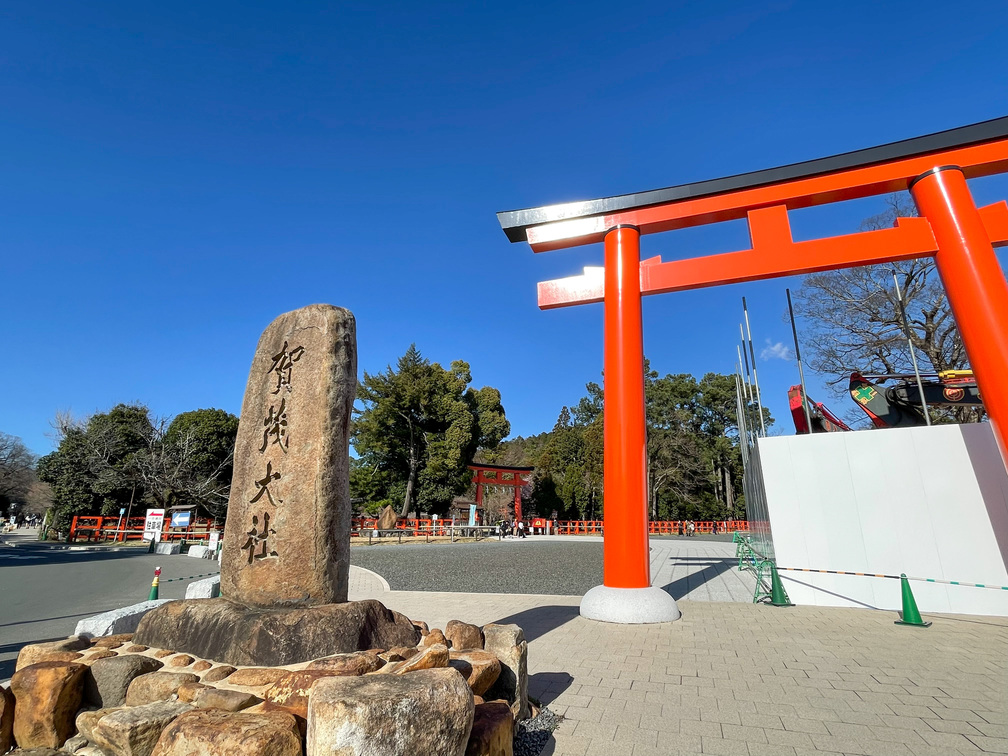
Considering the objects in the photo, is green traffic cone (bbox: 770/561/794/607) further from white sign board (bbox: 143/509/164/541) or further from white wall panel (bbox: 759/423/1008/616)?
white sign board (bbox: 143/509/164/541)

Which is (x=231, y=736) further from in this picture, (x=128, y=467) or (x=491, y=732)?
(x=128, y=467)

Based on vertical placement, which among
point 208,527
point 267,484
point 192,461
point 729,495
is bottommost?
point 208,527

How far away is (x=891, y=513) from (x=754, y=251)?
4.04 m

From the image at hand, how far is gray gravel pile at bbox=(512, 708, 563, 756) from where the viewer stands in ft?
8.89

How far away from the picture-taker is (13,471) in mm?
31750

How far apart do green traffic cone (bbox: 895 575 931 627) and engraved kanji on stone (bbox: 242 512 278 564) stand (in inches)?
264

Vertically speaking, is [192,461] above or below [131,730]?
above

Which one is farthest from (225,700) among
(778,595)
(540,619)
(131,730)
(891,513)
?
(891,513)

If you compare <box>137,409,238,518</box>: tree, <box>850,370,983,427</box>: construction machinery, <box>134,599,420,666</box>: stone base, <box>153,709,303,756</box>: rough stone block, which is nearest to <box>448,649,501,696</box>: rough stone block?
<box>134,599,420,666</box>: stone base

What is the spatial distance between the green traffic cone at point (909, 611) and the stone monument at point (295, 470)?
629 cm

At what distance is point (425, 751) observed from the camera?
6.23 ft

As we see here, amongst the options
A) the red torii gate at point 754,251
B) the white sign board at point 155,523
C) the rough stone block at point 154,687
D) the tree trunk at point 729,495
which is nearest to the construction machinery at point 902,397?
the red torii gate at point 754,251

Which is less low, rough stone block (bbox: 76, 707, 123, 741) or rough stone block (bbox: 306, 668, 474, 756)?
rough stone block (bbox: 306, 668, 474, 756)

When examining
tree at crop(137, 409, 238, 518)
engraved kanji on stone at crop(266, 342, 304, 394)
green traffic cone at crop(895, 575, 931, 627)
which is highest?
tree at crop(137, 409, 238, 518)
